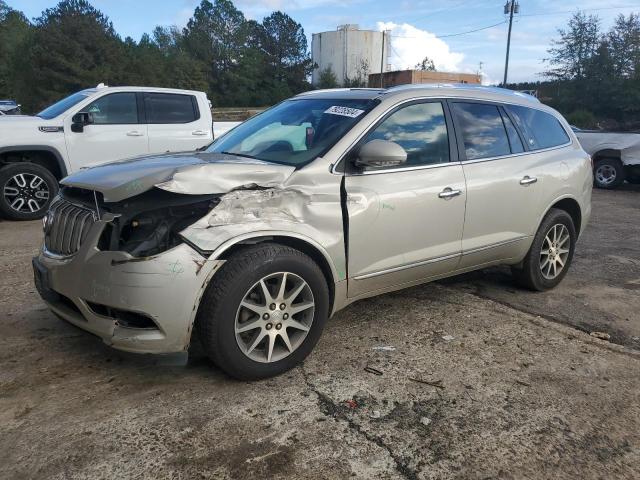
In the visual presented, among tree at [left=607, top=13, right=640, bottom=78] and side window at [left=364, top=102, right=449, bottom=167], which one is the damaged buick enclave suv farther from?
tree at [left=607, top=13, right=640, bottom=78]

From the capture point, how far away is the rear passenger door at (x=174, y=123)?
8484 mm

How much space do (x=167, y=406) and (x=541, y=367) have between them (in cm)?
233

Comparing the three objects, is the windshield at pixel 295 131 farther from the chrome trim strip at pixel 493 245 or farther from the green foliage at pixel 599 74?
the green foliage at pixel 599 74

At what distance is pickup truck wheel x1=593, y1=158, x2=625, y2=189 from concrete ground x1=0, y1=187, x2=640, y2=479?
29.6 feet

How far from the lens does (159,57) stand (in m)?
68.6

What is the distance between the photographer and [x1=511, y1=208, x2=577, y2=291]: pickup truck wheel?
471cm

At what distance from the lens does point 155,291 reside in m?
2.74

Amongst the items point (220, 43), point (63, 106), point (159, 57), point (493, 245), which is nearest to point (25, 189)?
point (63, 106)

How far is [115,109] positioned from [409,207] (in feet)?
20.3

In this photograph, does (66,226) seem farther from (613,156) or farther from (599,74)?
(599,74)

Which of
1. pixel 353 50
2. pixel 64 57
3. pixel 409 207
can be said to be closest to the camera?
pixel 409 207

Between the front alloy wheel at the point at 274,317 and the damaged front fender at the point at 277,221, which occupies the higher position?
the damaged front fender at the point at 277,221

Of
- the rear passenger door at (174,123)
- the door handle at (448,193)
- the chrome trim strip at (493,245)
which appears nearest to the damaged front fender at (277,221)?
the door handle at (448,193)

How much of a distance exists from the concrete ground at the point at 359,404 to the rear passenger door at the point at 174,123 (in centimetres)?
459
